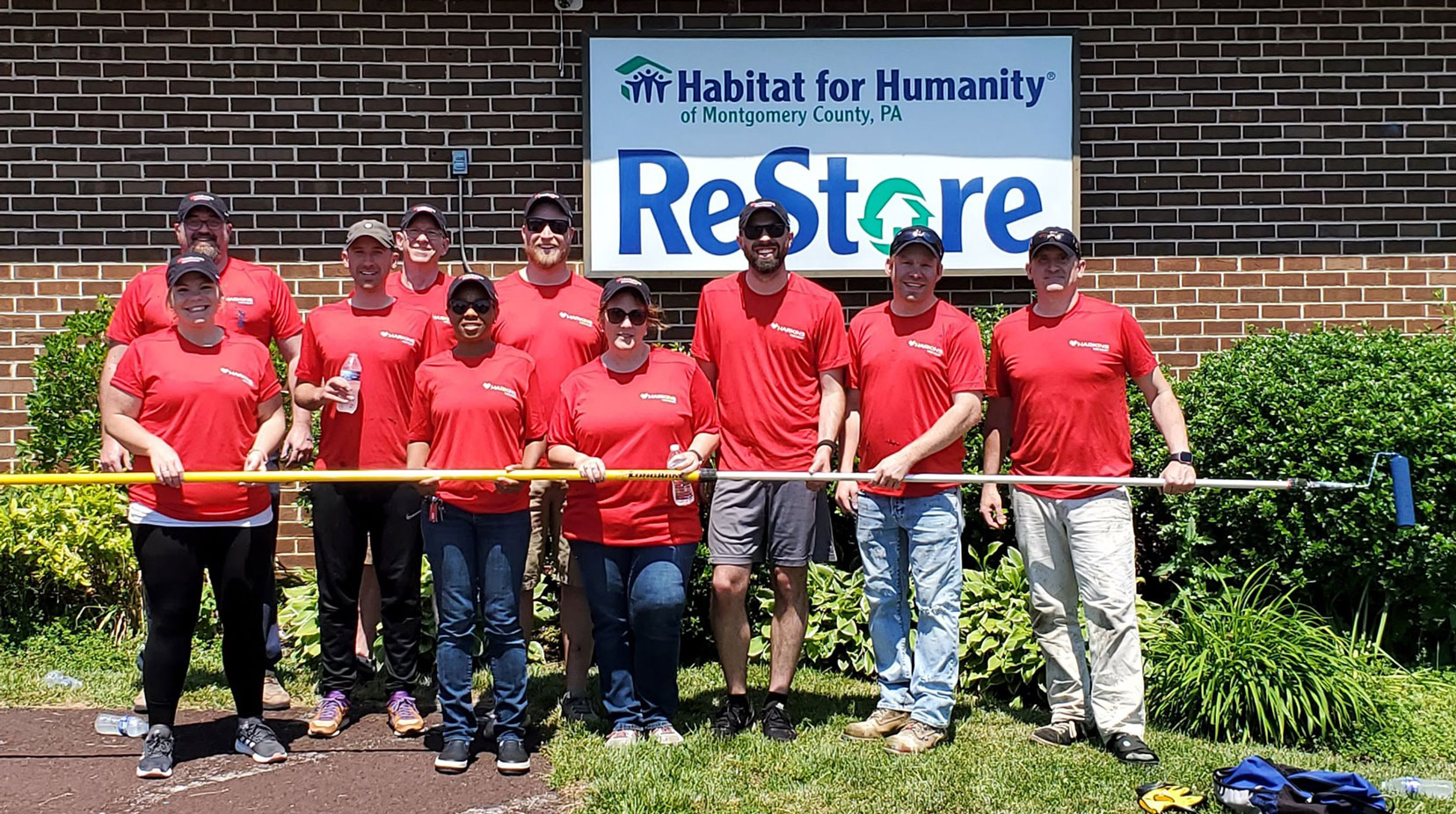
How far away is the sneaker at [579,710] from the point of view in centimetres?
584

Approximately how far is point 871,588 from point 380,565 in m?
2.12

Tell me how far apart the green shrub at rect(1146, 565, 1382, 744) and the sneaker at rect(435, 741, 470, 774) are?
306 cm

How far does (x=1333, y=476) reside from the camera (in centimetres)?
660

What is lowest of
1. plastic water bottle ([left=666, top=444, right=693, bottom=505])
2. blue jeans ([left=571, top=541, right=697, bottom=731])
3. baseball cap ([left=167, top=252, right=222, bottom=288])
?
blue jeans ([left=571, top=541, right=697, bottom=731])

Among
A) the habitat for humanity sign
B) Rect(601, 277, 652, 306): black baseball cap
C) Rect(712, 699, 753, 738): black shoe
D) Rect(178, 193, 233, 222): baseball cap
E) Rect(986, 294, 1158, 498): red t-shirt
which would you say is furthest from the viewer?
the habitat for humanity sign

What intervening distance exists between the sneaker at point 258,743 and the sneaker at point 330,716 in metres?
0.24

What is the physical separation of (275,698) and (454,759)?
143 cm

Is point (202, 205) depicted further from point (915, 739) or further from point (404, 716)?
point (915, 739)

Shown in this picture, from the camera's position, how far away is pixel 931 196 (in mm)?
8219

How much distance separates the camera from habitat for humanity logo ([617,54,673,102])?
26.8 feet

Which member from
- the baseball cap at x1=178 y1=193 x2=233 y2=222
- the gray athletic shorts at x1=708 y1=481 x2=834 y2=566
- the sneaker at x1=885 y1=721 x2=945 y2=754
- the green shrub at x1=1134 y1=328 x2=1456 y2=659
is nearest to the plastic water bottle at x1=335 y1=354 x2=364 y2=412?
the baseball cap at x1=178 y1=193 x2=233 y2=222

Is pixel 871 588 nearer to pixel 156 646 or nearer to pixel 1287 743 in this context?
pixel 1287 743

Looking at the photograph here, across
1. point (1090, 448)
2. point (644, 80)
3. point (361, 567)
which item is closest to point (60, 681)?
point (361, 567)

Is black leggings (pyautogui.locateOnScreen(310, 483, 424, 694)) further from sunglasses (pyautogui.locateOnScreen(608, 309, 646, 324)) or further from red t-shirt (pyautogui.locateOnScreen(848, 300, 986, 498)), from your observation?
red t-shirt (pyautogui.locateOnScreen(848, 300, 986, 498))
